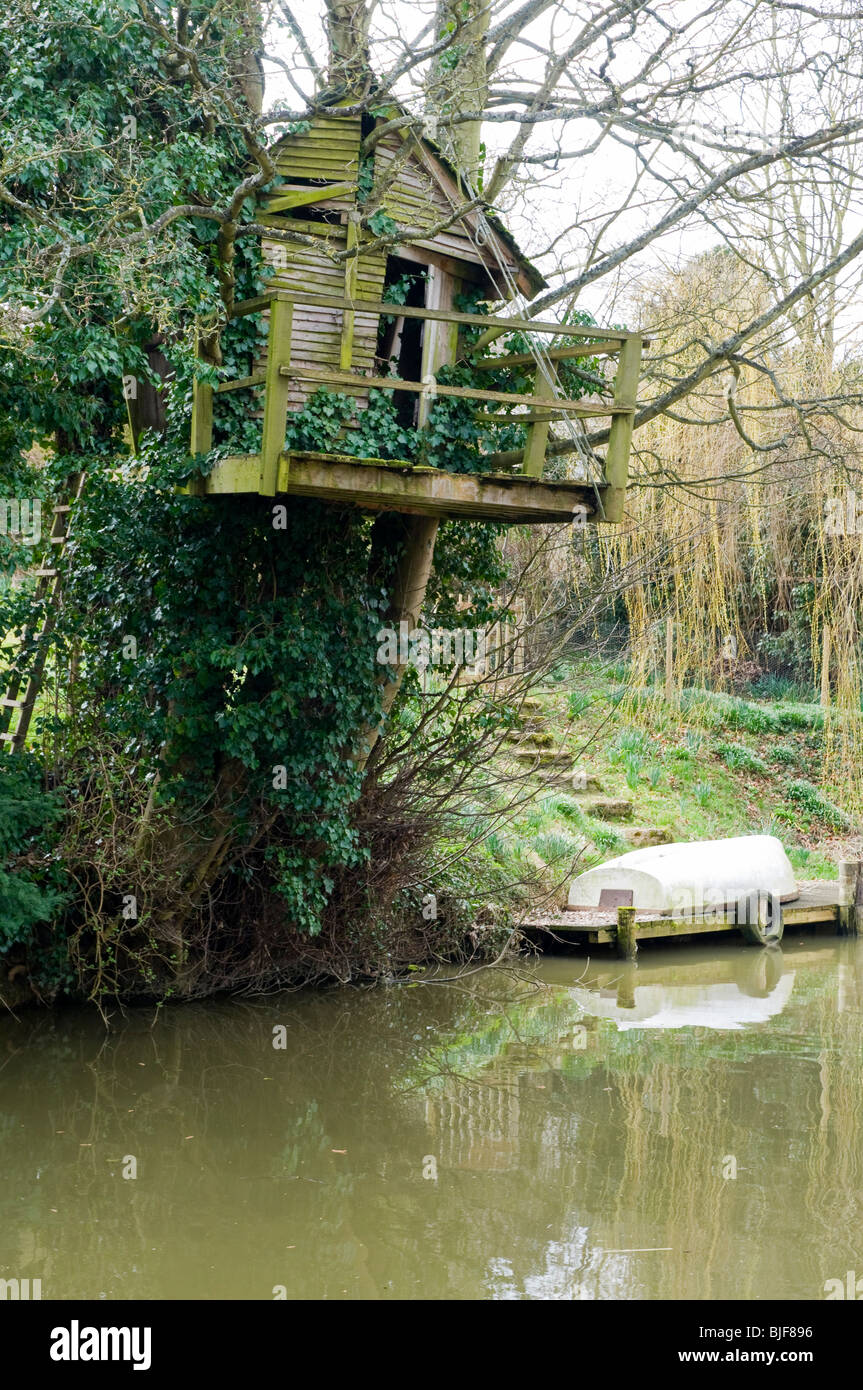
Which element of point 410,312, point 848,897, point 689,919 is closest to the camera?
point 410,312

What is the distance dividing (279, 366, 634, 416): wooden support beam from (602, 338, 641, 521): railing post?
2.7 inches

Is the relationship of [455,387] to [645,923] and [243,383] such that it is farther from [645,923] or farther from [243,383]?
[645,923]

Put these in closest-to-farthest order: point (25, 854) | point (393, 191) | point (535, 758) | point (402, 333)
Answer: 1. point (25, 854)
2. point (393, 191)
3. point (402, 333)
4. point (535, 758)

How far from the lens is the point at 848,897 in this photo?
13.6 metres

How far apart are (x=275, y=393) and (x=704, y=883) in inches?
275

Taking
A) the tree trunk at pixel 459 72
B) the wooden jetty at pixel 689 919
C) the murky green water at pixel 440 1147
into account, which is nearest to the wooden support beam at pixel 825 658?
the wooden jetty at pixel 689 919

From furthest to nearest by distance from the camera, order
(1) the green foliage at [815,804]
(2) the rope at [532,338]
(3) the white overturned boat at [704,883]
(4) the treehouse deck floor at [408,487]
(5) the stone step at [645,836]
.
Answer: (1) the green foliage at [815,804]
(5) the stone step at [645,836]
(3) the white overturned boat at [704,883]
(2) the rope at [532,338]
(4) the treehouse deck floor at [408,487]

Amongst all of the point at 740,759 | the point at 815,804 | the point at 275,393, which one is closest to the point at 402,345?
the point at 275,393

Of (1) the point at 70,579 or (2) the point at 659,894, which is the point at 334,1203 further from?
(2) the point at 659,894

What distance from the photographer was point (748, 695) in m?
19.4

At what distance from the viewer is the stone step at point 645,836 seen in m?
13.9

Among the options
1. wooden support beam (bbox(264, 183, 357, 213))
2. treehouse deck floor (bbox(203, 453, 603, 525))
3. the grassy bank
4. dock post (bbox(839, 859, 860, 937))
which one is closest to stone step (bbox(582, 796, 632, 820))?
the grassy bank

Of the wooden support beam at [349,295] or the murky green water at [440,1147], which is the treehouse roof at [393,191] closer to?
the wooden support beam at [349,295]
